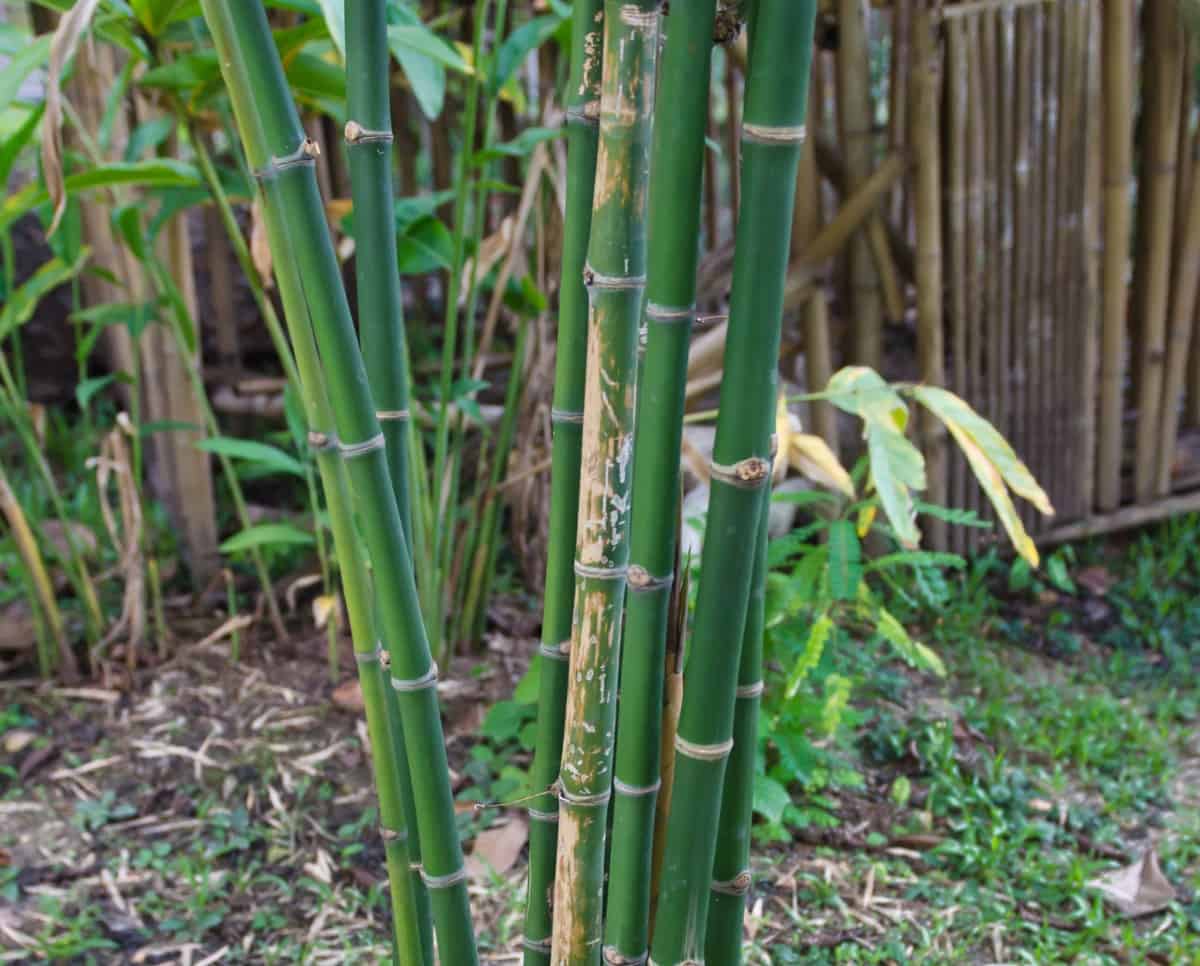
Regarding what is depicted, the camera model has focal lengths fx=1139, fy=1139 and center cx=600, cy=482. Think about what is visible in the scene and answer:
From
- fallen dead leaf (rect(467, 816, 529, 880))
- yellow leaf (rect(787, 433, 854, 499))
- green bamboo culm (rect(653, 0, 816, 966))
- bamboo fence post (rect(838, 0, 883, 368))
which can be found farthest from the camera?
bamboo fence post (rect(838, 0, 883, 368))

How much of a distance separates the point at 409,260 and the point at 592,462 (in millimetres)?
1210

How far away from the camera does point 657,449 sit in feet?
2.27

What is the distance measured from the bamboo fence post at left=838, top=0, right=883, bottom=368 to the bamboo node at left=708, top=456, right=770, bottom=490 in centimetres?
188

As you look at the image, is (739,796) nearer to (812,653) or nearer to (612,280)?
(612,280)

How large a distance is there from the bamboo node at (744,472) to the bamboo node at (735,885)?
1.17 ft

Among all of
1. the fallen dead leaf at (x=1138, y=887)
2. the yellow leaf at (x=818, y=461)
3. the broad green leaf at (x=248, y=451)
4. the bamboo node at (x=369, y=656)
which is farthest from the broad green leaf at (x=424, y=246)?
the fallen dead leaf at (x=1138, y=887)

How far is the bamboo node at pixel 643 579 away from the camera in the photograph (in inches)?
28.1

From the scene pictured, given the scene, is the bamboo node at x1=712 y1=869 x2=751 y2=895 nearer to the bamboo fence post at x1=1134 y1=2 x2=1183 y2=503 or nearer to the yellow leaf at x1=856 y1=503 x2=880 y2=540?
the yellow leaf at x1=856 y1=503 x2=880 y2=540

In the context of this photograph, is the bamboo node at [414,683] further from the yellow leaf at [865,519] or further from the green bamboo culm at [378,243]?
the yellow leaf at [865,519]

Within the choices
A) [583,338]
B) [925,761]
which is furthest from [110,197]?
[925,761]

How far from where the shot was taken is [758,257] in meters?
0.64

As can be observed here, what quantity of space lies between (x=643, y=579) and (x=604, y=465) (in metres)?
0.08

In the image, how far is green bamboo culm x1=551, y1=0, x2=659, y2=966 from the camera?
0.62 meters

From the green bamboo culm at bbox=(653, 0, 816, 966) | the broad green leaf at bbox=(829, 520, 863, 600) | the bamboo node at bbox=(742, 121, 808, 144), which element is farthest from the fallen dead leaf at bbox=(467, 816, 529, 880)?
the bamboo node at bbox=(742, 121, 808, 144)
